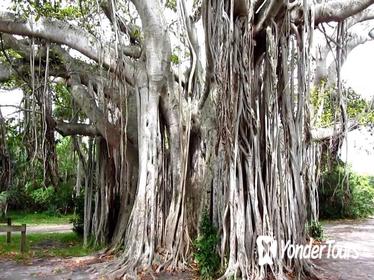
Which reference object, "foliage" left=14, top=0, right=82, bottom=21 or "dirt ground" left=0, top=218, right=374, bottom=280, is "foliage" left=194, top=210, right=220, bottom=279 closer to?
"dirt ground" left=0, top=218, right=374, bottom=280

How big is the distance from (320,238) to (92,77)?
4.80 meters

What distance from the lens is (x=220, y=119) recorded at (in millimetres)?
4523

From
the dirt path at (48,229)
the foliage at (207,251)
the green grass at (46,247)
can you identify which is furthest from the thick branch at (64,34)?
the dirt path at (48,229)

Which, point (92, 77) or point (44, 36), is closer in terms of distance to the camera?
point (44, 36)

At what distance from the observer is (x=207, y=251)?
5.02 m

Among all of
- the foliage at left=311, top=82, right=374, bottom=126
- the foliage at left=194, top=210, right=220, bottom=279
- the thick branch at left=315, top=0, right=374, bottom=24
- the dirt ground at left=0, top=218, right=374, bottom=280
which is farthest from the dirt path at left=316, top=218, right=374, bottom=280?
the thick branch at left=315, top=0, right=374, bottom=24

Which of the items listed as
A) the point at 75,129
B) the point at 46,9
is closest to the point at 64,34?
the point at 46,9

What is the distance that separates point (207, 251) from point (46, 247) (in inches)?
152

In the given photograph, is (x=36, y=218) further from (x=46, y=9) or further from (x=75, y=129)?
(x=46, y=9)

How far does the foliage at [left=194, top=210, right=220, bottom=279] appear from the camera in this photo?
4918 mm

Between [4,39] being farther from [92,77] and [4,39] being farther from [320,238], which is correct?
[320,238]

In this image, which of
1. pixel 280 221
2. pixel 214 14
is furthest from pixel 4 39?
pixel 280 221

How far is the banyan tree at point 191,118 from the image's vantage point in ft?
15.3

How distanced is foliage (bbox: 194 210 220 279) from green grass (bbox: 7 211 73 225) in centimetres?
901
